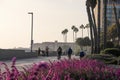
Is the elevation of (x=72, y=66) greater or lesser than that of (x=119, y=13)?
lesser

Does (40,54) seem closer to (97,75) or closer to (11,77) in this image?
(97,75)

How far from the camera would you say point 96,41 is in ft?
183

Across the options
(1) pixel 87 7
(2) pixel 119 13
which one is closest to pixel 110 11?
(2) pixel 119 13

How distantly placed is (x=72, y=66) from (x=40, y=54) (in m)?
63.6

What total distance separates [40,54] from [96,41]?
24344mm

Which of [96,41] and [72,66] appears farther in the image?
[96,41]

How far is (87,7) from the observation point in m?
58.3

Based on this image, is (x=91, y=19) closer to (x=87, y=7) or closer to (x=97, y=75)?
(x=87, y=7)

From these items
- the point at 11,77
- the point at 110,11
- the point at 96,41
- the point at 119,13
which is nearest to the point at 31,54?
the point at 96,41

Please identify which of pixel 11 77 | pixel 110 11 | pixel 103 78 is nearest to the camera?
pixel 11 77

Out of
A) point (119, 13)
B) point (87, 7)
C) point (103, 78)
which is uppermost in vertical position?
point (119, 13)

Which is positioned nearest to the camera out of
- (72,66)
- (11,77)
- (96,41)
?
(11,77)

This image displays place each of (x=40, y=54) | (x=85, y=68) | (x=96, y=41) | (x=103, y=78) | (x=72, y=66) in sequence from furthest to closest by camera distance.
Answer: (x=40, y=54)
(x=96, y=41)
(x=72, y=66)
(x=85, y=68)
(x=103, y=78)

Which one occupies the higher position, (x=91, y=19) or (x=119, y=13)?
(x=119, y=13)
